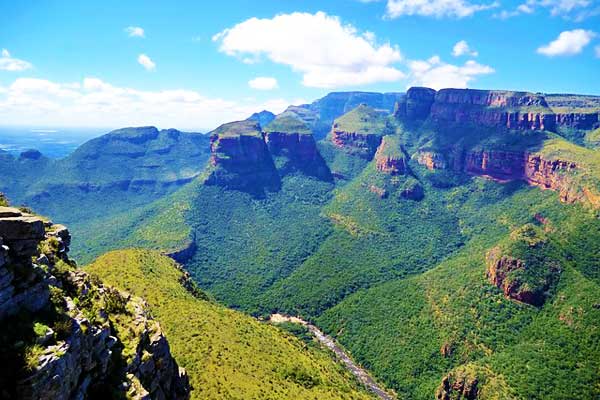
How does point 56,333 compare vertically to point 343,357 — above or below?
above

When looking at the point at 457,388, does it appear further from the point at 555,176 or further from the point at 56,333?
the point at 555,176

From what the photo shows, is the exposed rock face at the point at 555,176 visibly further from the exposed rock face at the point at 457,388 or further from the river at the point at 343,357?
the river at the point at 343,357

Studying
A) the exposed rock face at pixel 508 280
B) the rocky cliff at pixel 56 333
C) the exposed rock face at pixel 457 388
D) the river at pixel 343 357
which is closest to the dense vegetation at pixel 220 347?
the rocky cliff at pixel 56 333

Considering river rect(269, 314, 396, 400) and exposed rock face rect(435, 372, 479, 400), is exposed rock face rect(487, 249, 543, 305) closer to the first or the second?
exposed rock face rect(435, 372, 479, 400)

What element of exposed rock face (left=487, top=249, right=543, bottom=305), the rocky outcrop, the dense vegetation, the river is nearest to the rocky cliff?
the dense vegetation

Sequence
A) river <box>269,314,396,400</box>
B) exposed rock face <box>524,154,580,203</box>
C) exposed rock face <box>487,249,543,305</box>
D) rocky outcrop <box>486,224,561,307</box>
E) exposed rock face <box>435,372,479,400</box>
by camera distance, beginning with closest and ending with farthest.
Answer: exposed rock face <box>435,372,479,400</box>, river <box>269,314,396,400</box>, exposed rock face <box>487,249,543,305</box>, rocky outcrop <box>486,224,561,307</box>, exposed rock face <box>524,154,580,203</box>

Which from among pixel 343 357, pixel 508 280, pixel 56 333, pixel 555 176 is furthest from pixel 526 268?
pixel 56 333
